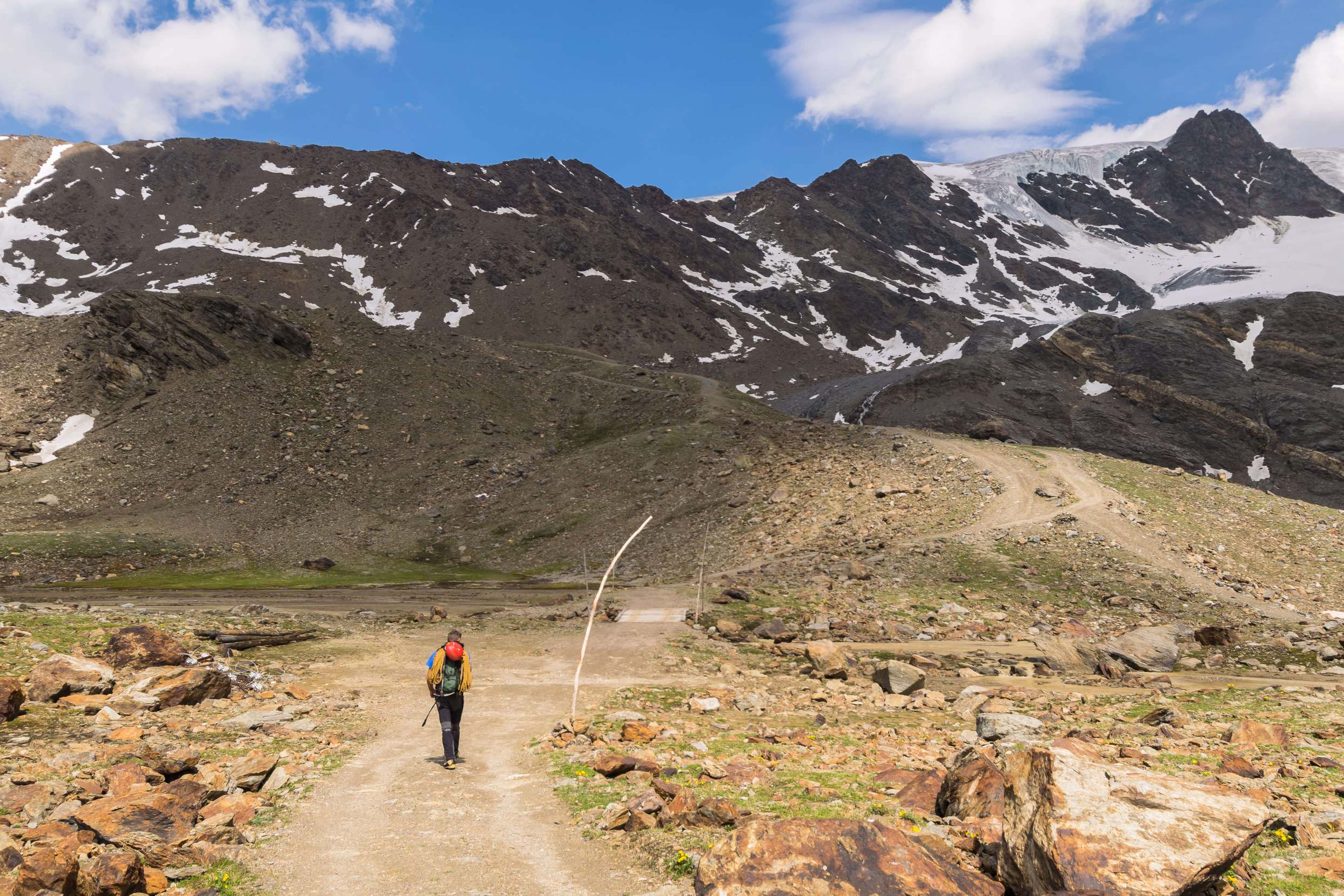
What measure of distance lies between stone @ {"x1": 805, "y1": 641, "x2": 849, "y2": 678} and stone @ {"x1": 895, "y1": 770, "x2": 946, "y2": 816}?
1246cm

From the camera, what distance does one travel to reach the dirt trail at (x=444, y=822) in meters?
9.23

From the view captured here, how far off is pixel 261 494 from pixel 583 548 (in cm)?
2899

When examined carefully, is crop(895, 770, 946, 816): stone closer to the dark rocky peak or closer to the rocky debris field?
the rocky debris field

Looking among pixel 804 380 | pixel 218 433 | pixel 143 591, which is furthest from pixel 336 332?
pixel 804 380

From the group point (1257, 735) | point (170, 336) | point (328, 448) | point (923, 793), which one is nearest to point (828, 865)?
point (923, 793)

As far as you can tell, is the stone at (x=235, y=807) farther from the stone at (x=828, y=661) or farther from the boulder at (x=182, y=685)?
the stone at (x=828, y=661)

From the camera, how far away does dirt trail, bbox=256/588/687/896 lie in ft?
30.3

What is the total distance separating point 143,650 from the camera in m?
19.9

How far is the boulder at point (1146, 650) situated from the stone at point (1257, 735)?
14.1m

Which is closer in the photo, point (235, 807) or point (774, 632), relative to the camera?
point (235, 807)

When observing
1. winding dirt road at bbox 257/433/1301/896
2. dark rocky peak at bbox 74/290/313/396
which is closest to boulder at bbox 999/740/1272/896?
winding dirt road at bbox 257/433/1301/896

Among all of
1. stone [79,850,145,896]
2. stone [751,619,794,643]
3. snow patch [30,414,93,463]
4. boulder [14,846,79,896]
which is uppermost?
snow patch [30,414,93,463]

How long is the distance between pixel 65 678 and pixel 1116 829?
65.8 feet

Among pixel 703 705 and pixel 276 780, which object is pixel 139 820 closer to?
pixel 276 780
